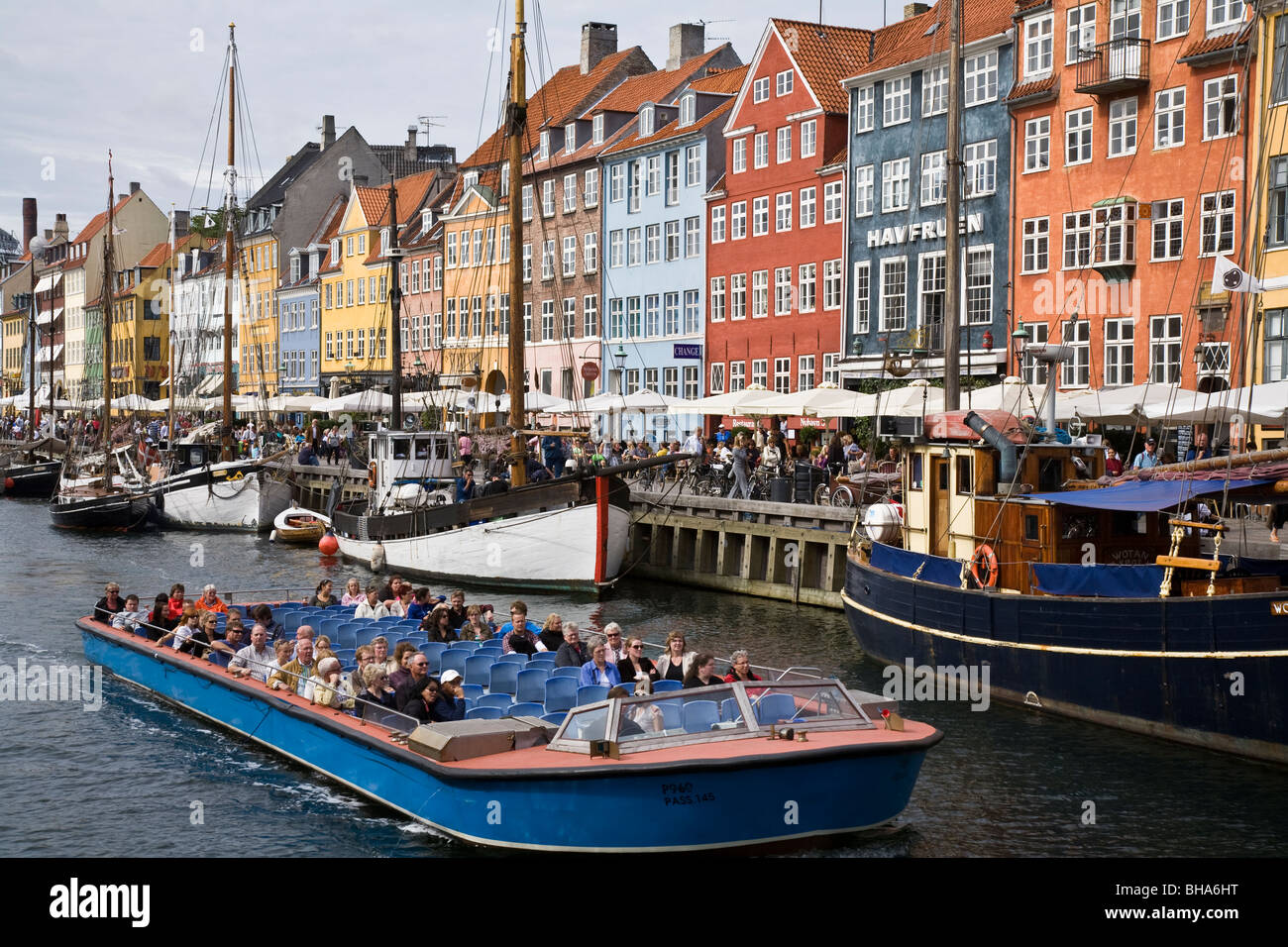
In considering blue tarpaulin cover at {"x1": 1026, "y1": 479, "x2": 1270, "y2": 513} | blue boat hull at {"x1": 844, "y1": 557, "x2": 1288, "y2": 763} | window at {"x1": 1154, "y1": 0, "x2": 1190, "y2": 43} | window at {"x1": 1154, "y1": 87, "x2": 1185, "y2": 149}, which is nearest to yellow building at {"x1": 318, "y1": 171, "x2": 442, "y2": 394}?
window at {"x1": 1154, "y1": 87, "x2": 1185, "y2": 149}

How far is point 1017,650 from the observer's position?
20.5 meters

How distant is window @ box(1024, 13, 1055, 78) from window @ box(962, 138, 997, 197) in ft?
7.58

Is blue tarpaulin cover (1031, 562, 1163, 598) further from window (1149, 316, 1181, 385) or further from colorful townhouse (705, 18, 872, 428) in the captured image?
colorful townhouse (705, 18, 872, 428)

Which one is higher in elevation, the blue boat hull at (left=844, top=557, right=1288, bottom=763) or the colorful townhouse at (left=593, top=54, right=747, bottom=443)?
the colorful townhouse at (left=593, top=54, right=747, bottom=443)

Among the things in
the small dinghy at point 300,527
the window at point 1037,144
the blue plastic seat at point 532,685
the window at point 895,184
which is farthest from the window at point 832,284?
the blue plastic seat at point 532,685

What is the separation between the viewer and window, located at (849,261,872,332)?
4800 centimetres

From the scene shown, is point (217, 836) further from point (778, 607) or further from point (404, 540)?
point (404, 540)

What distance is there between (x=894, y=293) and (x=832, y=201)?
4.82 metres

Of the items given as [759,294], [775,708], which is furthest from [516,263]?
[775,708]

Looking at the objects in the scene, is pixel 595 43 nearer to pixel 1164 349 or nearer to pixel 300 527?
pixel 300 527

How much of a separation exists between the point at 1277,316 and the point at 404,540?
70.2 ft

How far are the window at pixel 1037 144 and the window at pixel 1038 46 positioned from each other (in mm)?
1314

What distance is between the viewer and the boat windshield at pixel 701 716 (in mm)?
13516

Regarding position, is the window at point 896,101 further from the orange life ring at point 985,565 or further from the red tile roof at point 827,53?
the orange life ring at point 985,565
